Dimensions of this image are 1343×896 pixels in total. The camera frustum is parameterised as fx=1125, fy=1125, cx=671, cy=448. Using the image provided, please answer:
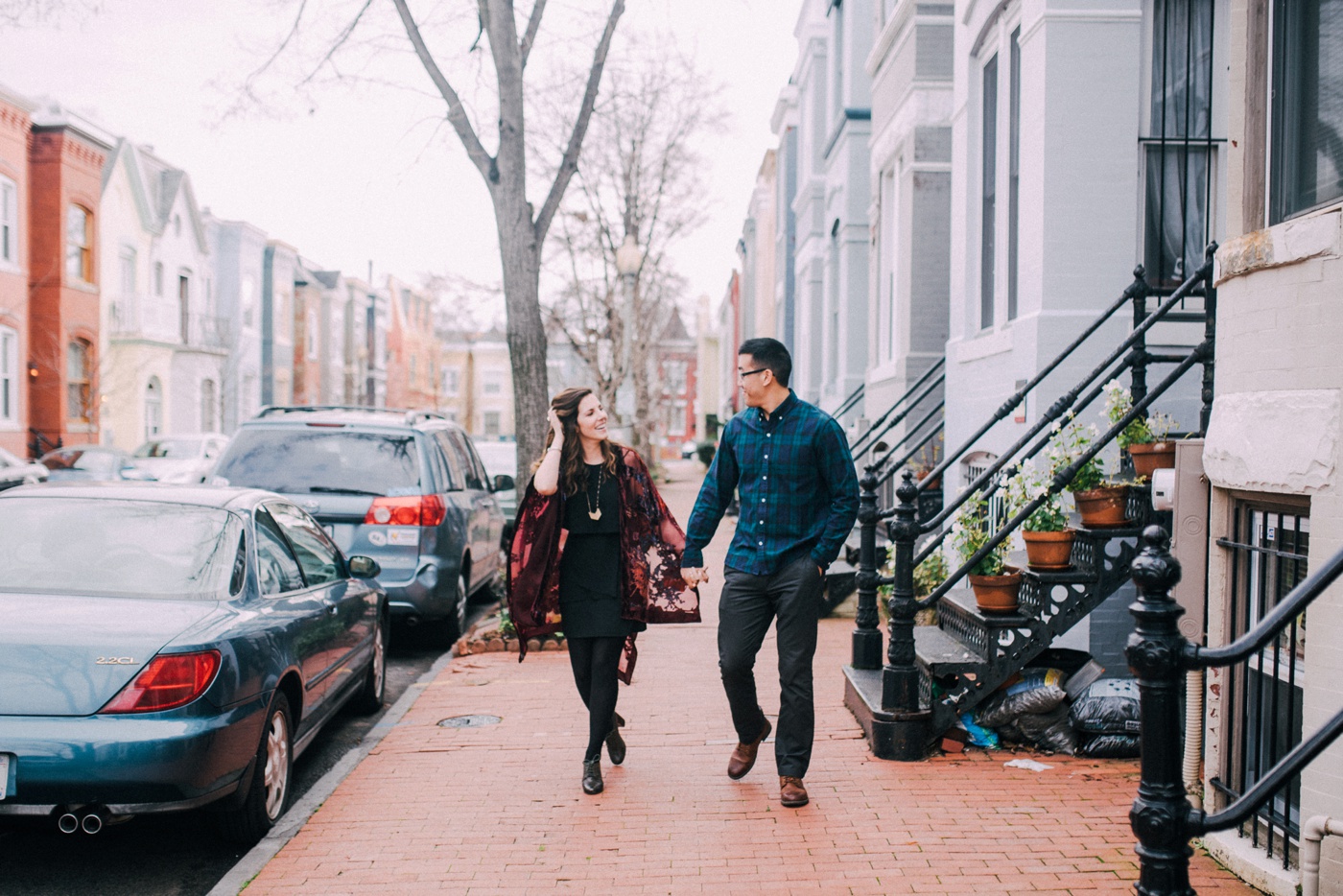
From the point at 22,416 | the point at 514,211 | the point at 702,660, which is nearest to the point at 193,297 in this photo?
the point at 22,416

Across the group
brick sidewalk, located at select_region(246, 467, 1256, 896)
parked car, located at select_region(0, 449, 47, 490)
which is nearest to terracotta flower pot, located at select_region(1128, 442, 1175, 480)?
brick sidewalk, located at select_region(246, 467, 1256, 896)

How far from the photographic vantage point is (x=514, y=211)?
32.8 feet

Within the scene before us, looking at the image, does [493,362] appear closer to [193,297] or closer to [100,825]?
[193,297]

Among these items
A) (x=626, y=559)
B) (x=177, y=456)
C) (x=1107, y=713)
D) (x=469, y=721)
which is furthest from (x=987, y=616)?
(x=177, y=456)

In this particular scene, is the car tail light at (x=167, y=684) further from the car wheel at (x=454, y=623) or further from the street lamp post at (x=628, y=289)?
the street lamp post at (x=628, y=289)

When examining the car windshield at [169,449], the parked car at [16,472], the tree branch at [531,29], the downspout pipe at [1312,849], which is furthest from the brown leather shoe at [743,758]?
the car windshield at [169,449]

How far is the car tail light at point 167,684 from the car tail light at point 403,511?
4183mm

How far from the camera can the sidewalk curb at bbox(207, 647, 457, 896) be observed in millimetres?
4309

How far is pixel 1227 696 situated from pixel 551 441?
308cm

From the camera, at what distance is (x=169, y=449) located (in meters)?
27.2

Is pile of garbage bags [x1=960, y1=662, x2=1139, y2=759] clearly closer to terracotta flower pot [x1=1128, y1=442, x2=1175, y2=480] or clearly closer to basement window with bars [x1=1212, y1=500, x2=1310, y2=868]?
terracotta flower pot [x1=1128, y1=442, x2=1175, y2=480]

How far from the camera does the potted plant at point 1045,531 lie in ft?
18.6

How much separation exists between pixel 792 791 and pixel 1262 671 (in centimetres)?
198

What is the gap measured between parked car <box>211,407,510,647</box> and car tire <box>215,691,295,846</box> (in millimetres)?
3289
